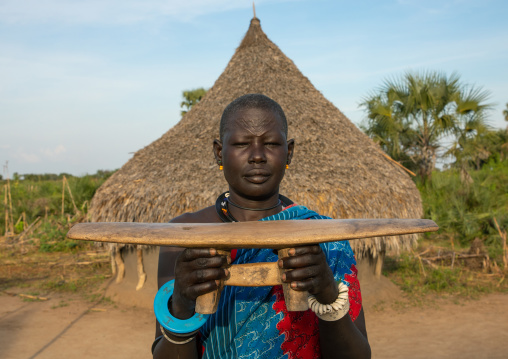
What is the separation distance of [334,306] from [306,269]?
18cm

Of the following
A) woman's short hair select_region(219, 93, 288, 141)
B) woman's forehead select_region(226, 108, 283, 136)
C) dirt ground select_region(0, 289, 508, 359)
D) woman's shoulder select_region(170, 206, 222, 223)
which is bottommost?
dirt ground select_region(0, 289, 508, 359)

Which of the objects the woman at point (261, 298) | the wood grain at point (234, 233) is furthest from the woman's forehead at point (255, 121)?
the wood grain at point (234, 233)

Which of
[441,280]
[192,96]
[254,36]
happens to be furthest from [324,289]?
[192,96]

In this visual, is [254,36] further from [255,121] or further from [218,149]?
[255,121]

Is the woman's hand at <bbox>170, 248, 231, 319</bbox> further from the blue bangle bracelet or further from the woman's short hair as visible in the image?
the woman's short hair

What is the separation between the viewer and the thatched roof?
553cm

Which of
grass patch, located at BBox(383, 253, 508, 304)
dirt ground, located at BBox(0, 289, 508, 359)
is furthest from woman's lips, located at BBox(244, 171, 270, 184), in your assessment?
grass patch, located at BBox(383, 253, 508, 304)

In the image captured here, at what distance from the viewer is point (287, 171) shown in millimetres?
5750

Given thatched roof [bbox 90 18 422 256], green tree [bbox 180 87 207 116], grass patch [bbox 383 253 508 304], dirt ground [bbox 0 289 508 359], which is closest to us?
dirt ground [bbox 0 289 508 359]

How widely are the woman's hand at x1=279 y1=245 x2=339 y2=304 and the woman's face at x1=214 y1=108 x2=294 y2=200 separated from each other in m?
0.39

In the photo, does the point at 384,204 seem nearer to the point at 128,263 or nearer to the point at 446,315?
the point at 446,315

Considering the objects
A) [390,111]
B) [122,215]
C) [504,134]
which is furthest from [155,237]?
[504,134]

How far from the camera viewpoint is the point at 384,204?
19.5 ft

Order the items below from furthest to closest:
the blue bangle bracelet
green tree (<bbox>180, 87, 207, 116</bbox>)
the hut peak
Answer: green tree (<bbox>180, 87, 207, 116</bbox>), the hut peak, the blue bangle bracelet
